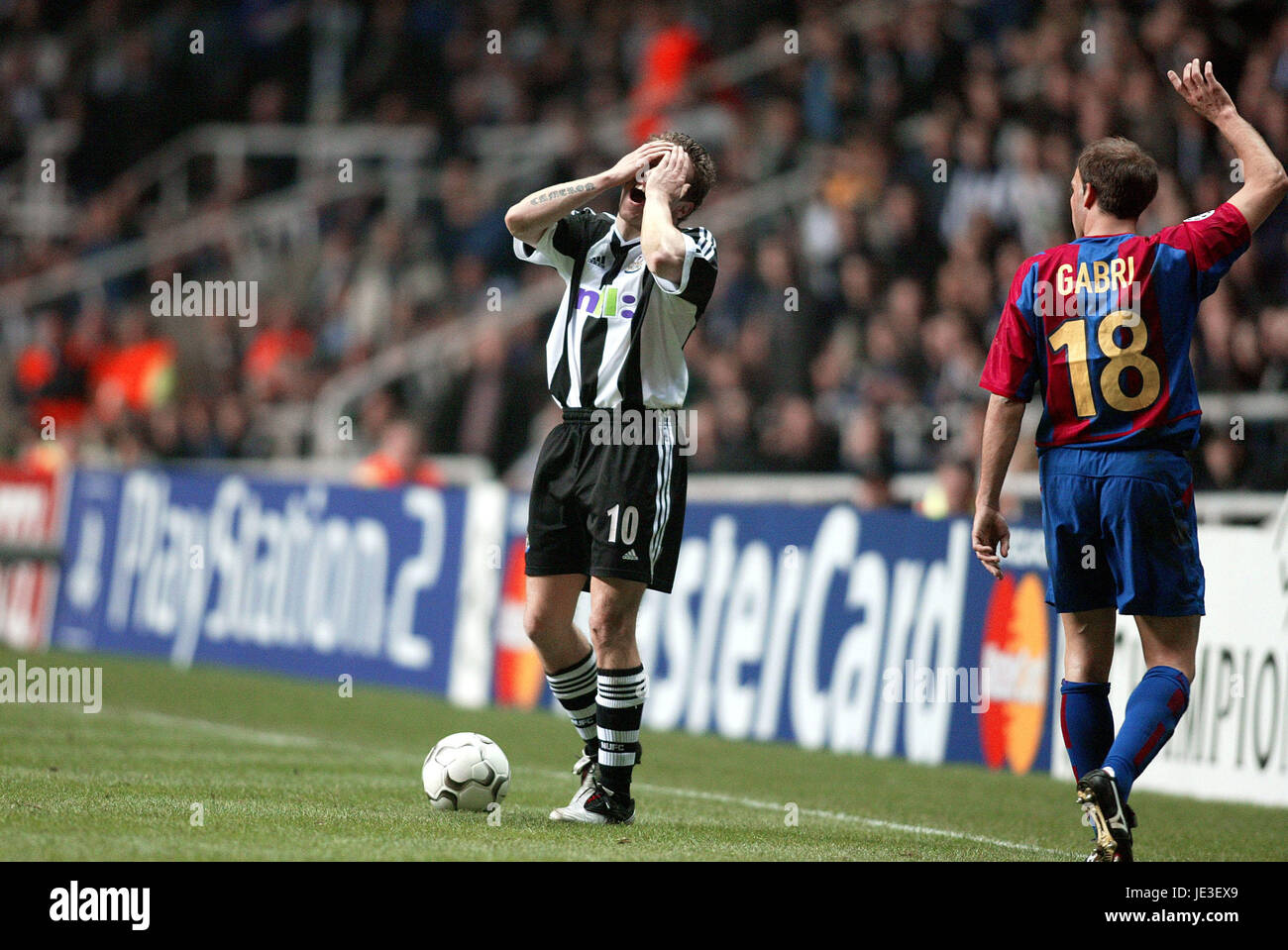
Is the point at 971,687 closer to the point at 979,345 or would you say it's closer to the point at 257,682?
the point at 979,345

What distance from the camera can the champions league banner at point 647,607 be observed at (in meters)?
10.9

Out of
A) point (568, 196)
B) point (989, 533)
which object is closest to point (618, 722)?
point (989, 533)

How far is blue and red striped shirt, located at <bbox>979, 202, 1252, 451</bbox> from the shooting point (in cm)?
627

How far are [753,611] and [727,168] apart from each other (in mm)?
7390

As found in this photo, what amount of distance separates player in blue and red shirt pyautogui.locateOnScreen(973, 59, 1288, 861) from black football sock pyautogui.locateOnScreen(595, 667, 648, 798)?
1503 millimetres

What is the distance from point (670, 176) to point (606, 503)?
1.22 m

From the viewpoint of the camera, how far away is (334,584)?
1543 cm

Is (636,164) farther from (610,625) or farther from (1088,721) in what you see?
(1088,721)

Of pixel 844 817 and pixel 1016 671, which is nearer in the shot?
pixel 844 817

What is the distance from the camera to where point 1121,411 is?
6301 millimetres

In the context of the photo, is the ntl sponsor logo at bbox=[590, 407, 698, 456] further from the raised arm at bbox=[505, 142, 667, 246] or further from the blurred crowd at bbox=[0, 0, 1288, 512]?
the blurred crowd at bbox=[0, 0, 1288, 512]
